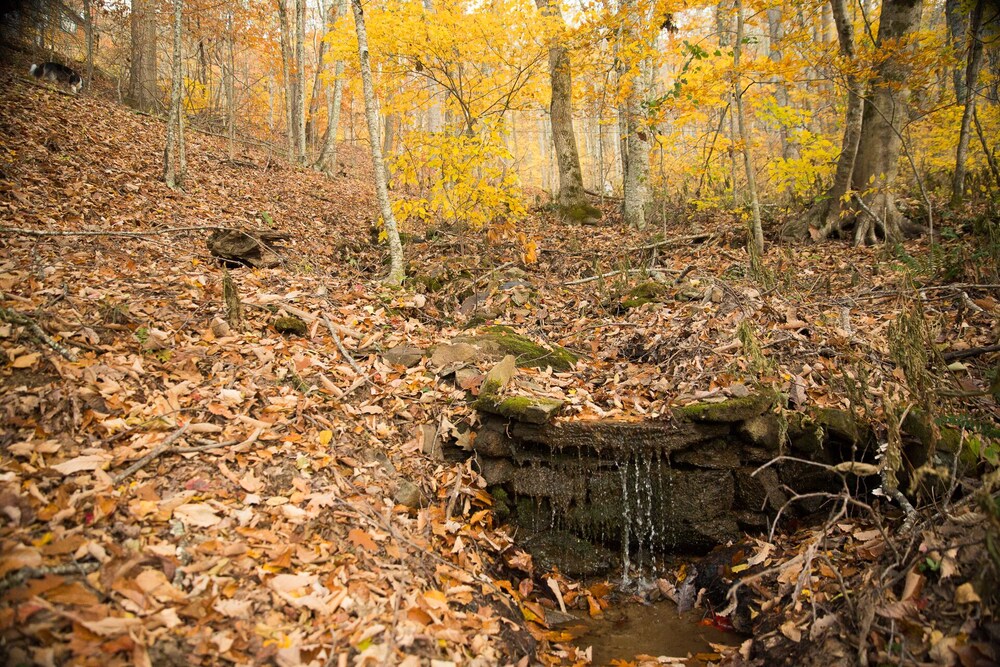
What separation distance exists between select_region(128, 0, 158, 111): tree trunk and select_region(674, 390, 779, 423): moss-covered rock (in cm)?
1311

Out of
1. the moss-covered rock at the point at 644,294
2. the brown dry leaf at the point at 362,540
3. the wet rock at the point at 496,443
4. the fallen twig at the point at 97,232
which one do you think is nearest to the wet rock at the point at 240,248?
the fallen twig at the point at 97,232

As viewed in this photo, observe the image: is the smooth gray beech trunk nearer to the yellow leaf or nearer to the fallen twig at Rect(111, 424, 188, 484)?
the yellow leaf

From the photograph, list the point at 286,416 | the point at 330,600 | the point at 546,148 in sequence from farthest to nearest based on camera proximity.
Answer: the point at 546,148, the point at 286,416, the point at 330,600

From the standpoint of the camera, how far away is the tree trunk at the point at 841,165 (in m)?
7.72

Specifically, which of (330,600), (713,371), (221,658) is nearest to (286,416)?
(330,600)

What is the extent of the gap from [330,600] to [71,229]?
5847 millimetres

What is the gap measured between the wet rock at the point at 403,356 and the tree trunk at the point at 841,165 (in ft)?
22.1

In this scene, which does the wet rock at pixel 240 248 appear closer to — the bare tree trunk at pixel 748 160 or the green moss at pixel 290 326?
the green moss at pixel 290 326

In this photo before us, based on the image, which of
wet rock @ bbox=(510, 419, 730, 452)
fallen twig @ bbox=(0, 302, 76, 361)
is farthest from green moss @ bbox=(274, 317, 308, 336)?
wet rock @ bbox=(510, 419, 730, 452)

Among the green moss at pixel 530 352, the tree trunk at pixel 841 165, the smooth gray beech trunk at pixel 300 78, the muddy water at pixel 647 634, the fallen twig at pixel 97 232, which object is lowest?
the muddy water at pixel 647 634

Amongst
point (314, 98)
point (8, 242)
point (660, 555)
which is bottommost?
point (660, 555)

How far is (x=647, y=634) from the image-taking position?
3.90m

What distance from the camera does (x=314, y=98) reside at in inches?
563

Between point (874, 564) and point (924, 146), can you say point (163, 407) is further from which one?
point (924, 146)
